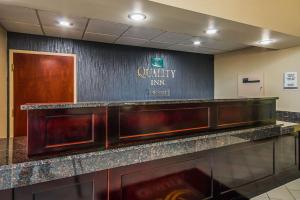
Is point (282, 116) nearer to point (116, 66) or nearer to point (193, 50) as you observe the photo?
point (193, 50)

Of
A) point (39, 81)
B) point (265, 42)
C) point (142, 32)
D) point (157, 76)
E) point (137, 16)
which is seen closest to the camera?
point (137, 16)

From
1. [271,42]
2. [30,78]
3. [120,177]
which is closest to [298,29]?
[271,42]

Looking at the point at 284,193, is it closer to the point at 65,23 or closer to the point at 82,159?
the point at 82,159

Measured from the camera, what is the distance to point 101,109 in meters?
1.93

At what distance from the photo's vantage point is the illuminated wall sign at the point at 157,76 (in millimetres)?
4824

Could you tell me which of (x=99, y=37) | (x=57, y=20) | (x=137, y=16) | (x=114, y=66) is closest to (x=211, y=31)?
(x=137, y=16)

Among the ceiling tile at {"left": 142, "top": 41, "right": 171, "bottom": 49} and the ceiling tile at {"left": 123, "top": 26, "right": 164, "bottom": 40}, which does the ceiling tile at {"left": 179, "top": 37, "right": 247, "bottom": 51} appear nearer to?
the ceiling tile at {"left": 142, "top": 41, "right": 171, "bottom": 49}

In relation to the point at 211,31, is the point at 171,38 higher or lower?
higher

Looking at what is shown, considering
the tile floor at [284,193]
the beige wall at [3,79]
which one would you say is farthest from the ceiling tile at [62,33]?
the tile floor at [284,193]

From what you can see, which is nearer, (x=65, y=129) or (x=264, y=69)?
(x=65, y=129)

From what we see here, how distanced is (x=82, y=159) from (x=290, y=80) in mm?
4155

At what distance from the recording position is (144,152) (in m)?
2.07

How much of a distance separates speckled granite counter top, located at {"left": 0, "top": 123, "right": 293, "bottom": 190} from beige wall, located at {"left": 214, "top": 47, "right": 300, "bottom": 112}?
252 centimetres

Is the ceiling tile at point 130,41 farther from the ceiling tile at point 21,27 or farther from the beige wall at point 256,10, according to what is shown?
the beige wall at point 256,10
